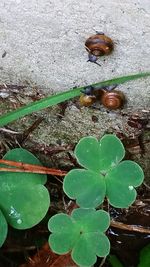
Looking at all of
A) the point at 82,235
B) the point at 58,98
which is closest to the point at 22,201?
the point at 82,235

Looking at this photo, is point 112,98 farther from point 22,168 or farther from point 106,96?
point 22,168

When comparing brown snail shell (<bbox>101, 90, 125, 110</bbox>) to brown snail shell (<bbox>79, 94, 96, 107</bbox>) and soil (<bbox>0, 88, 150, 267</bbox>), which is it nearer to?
brown snail shell (<bbox>79, 94, 96, 107</bbox>)

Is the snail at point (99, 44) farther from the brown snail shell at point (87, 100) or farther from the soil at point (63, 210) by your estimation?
the soil at point (63, 210)

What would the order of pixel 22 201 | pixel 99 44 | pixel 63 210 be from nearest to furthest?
pixel 99 44, pixel 22 201, pixel 63 210

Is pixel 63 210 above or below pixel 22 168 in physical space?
below

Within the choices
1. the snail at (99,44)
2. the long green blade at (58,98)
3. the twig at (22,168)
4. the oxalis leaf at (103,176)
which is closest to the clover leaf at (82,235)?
the oxalis leaf at (103,176)

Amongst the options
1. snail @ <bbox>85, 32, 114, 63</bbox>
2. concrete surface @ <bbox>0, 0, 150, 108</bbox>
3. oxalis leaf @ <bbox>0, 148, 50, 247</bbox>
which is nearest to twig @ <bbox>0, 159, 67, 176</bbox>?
oxalis leaf @ <bbox>0, 148, 50, 247</bbox>

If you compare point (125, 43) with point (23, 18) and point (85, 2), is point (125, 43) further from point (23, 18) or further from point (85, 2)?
point (23, 18)
